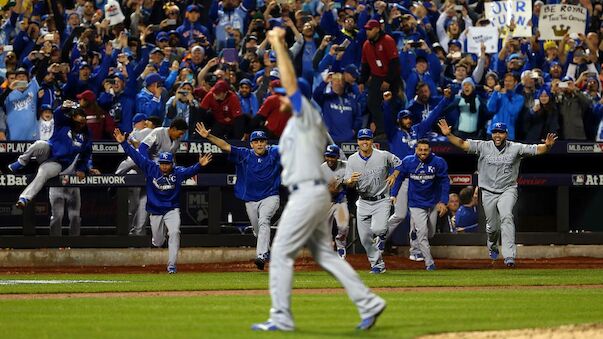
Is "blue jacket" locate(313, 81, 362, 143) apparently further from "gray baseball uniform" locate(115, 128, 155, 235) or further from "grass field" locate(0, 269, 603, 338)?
"grass field" locate(0, 269, 603, 338)

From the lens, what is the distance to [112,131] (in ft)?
66.5

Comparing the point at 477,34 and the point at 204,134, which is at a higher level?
the point at 477,34

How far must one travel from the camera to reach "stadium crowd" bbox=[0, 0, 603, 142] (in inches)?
805

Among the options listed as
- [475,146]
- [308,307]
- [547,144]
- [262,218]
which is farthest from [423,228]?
[308,307]

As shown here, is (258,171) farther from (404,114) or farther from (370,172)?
(404,114)

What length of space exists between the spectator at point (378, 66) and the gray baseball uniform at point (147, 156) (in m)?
3.27

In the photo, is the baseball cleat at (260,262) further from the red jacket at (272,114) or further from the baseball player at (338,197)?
the red jacket at (272,114)

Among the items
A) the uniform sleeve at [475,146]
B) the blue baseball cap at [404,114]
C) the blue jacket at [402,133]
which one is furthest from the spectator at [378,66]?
the uniform sleeve at [475,146]

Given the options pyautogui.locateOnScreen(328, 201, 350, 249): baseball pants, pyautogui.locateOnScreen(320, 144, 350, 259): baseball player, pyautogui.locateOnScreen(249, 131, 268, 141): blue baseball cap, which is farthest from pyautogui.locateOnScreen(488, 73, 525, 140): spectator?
pyautogui.locateOnScreen(249, 131, 268, 141): blue baseball cap

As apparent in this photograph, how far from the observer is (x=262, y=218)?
18.5 metres

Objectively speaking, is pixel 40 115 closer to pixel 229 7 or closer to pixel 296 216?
pixel 229 7

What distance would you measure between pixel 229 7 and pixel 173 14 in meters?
1.01

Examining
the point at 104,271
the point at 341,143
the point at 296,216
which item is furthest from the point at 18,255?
the point at 296,216

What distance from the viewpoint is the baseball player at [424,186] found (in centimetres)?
1917
